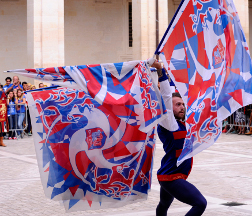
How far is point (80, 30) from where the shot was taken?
2984cm

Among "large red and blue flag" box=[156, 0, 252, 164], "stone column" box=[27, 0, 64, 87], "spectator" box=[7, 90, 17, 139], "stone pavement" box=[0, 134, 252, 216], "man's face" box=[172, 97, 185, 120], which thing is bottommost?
"stone pavement" box=[0, 134, 252, 216]

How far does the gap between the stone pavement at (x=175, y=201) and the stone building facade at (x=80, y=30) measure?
9.72 metres

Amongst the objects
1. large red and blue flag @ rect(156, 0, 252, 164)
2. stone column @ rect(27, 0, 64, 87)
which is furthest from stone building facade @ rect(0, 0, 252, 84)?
large red and blue flag @ rect(156, 0, 252, 164)

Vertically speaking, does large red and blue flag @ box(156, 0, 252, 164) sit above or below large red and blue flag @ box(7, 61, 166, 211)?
above

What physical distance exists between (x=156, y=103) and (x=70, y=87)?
36.4 inches

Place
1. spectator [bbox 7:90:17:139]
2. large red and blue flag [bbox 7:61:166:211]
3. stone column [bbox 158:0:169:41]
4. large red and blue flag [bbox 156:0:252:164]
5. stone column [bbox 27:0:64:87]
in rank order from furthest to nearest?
1. stone column [bbox 158:0:169:41]
2. stone column [bbox 27:0:64:87]
3. spectator [bbox 7:90:17:139]
4. large red and blue flag [bbox 7:61:166:211]
5. large red and blue flag [bbox 156:0:252:164]

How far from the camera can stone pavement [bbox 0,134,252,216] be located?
6805 mm

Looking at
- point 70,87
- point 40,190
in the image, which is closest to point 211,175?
point 40,190

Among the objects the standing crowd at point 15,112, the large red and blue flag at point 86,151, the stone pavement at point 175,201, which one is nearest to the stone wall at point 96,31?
the standing crowd at point 15,112

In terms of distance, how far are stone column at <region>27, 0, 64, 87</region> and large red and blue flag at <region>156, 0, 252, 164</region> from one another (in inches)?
697

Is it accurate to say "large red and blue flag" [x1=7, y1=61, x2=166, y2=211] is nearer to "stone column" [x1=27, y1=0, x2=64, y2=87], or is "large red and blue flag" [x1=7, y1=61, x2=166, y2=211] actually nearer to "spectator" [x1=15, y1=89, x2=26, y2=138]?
"spectator" [x1=15, y1=89, x2=26, y2=138]

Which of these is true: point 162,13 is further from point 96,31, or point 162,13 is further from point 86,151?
point 86,151

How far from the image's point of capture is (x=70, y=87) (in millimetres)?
5145

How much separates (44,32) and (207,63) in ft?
60.1
